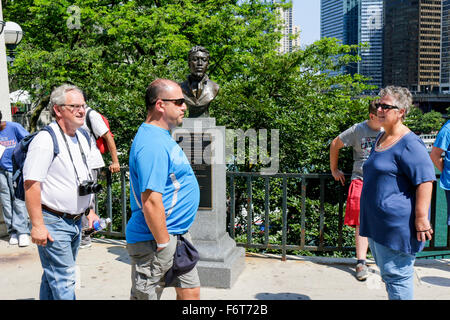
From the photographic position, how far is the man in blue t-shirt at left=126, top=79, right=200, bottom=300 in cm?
268

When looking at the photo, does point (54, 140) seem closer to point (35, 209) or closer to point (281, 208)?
point (35, 209)

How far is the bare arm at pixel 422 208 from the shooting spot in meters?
3.00

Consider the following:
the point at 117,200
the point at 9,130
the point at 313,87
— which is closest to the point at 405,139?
the point at 9,130

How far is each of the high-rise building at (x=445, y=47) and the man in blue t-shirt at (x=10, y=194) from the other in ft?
582

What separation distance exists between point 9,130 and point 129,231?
401 centimetres

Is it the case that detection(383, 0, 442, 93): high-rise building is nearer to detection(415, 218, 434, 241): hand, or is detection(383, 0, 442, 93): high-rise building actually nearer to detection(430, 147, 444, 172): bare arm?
detection(430, 147, 444, 172): bare arm

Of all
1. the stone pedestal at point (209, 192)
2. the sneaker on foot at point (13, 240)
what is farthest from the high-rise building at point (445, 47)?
the sneaker on foot at point (13, 240)

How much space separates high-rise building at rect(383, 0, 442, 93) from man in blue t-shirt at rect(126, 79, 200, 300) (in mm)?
173151

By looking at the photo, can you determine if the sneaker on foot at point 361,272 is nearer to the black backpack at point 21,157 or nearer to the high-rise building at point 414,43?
the black backpack at point 21,157

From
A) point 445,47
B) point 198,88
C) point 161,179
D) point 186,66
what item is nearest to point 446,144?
point 198,88

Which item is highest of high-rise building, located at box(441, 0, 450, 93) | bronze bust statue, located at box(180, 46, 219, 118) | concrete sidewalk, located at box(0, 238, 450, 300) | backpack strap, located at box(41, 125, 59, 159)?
high-rise building, located at box(441, 0, 450, 93)

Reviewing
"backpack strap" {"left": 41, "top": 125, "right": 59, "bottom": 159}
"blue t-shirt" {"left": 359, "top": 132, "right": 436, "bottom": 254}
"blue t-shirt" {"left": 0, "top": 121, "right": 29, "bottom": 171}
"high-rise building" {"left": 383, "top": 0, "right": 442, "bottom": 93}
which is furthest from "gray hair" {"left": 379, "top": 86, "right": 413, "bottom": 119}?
"high-rise building" {"left": 383, "top": 0, "right": 442, "bottom": 93}
